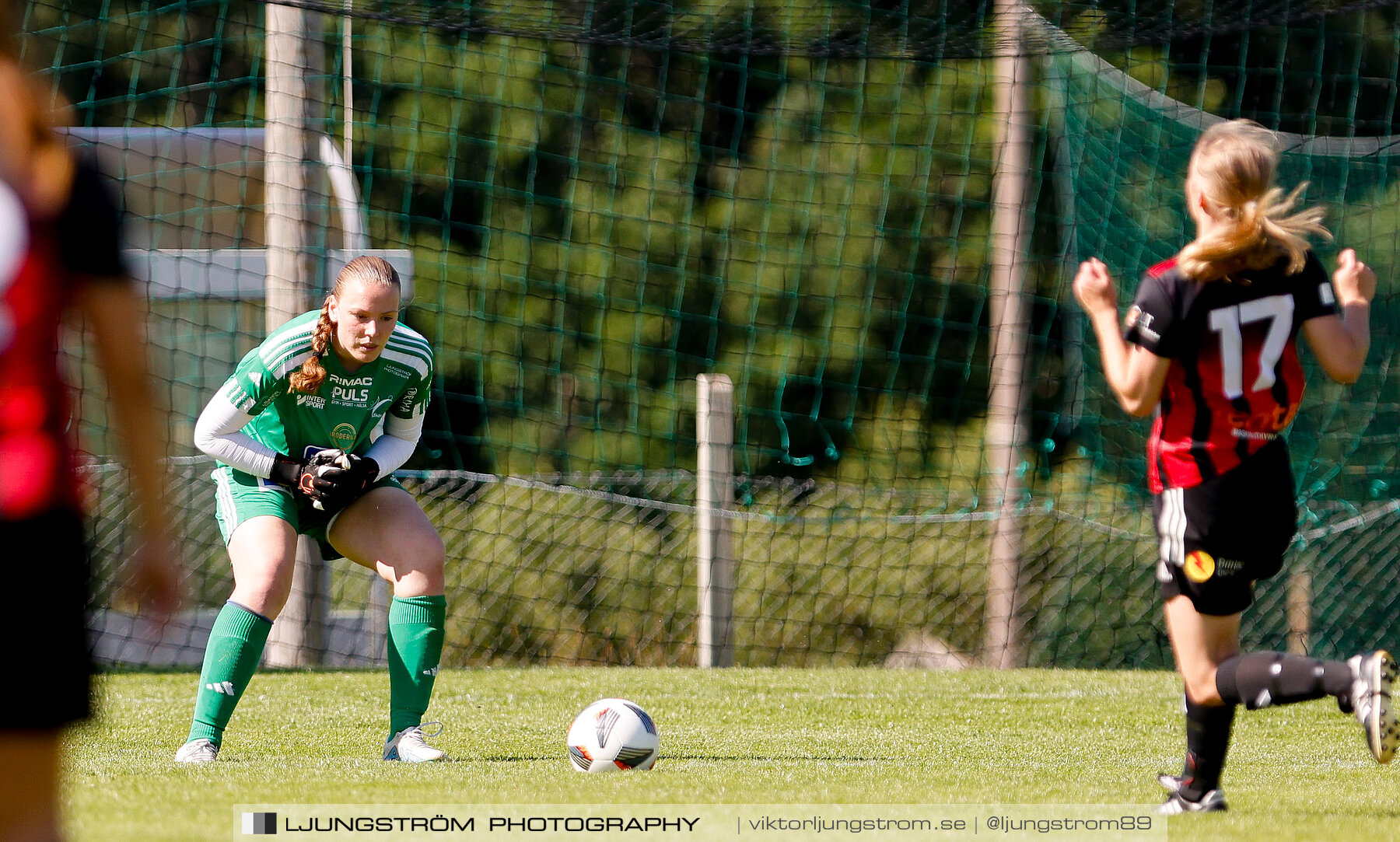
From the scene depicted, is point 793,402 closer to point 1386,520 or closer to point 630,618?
point 630,618

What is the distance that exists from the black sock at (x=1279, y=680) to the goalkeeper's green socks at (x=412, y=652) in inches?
91.3

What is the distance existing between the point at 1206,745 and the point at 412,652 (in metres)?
2.30

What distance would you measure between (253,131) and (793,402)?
28.4ft

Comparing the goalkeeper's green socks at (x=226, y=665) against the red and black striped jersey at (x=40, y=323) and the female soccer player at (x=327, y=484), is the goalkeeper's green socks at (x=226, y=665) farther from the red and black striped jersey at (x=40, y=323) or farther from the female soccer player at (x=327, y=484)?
the red and black striped jersey at (x=40, y=323)

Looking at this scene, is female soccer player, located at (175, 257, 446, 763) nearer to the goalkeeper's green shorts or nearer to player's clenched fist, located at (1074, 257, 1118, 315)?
the goalkeeper's green shorts

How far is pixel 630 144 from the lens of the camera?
60.3ft

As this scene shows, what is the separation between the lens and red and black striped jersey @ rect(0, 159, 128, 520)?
176cm

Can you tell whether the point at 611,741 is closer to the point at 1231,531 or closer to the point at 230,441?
the point at 230,441

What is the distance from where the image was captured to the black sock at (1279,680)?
3303mm

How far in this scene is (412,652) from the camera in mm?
4562

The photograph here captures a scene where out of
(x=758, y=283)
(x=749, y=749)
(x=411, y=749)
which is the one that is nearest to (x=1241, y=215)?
(x=749, y=749)

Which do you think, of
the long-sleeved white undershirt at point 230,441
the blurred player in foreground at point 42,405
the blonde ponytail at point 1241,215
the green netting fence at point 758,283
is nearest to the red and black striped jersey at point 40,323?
the blurred player in foreground at point 42,405

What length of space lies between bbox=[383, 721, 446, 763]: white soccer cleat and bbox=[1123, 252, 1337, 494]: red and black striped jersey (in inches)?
90.5

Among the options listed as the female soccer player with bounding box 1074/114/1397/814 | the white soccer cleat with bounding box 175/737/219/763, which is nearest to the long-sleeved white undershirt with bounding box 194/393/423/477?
the white soccer cleat with bounding box 175/737/219/763
